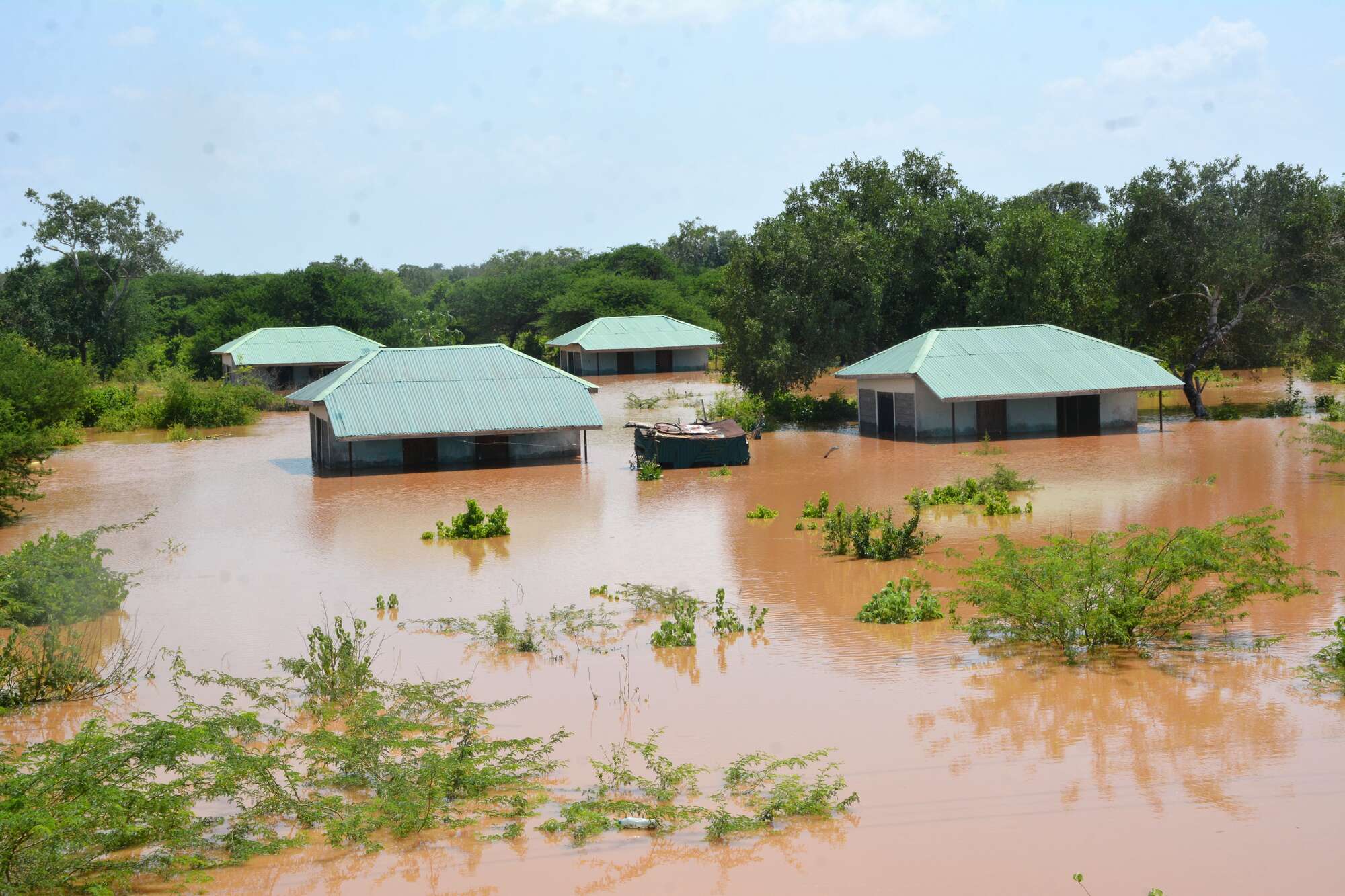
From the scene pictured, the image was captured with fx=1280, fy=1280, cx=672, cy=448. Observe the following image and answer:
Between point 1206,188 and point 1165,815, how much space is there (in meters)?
30.8

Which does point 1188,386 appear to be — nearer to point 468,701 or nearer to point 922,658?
point 922,658

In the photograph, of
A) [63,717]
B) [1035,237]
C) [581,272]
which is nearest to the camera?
[63,717]

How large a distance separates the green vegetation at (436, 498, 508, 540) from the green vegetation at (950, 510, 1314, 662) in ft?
34.9

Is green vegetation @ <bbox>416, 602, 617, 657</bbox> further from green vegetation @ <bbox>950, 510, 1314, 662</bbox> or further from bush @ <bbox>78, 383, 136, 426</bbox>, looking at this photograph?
bush @ <bbox>78, 383, 136, 426</bbox>

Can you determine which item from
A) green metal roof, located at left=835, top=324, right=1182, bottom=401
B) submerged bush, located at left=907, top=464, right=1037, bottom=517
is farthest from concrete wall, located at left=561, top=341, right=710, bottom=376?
submerged bush, located at left=907, top=464, right=1037, bottom=517

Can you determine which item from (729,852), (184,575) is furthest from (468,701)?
(184,575)

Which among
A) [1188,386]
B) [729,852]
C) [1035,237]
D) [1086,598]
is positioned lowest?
[729,852]

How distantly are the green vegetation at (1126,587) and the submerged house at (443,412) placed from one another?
59.7 ft

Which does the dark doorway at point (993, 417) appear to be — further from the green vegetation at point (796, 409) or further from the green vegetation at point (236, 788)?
the green vegetation at point (236, 788)

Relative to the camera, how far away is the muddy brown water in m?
8.88

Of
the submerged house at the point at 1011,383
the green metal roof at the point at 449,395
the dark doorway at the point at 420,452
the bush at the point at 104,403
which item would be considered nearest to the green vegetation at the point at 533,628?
the green metal roof at the point at 449,395

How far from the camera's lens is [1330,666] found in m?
12.7

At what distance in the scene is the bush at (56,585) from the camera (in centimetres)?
1521

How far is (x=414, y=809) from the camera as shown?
31.2 feet
